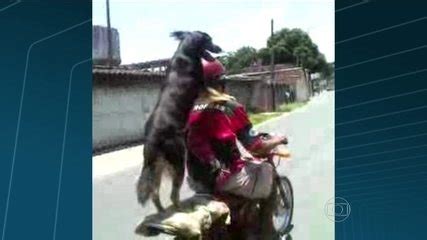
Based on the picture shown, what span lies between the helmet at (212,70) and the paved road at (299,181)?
0.77 ft

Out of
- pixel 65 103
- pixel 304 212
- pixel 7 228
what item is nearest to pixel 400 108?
pixel 304 212

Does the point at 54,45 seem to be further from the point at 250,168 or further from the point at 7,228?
the point at 250,168

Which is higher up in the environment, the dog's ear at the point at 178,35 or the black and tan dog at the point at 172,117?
the dog's ear at the point at 178,35

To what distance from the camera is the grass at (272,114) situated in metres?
2.25

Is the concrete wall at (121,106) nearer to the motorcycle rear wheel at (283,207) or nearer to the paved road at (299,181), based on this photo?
the paved road at (299,181)

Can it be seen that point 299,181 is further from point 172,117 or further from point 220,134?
point 172,117

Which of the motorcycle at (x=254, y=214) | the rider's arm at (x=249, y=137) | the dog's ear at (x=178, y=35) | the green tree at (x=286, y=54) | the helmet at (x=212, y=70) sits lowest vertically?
the motorcycle at (x=254, y=214)

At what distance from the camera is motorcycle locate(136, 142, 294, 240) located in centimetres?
228

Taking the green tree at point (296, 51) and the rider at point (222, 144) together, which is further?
the green tree at point (296, 51)

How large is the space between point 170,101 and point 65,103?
1.06 ft

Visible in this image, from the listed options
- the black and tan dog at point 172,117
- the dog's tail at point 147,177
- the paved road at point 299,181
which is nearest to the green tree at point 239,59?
the black and tan dog at point 172,117

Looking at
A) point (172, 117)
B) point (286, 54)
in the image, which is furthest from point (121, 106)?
point (286, 54)

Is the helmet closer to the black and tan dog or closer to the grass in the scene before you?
the black and tan dog

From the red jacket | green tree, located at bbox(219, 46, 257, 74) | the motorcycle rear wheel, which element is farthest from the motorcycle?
green tree, located at bbox(219, 46, 257, 74)
